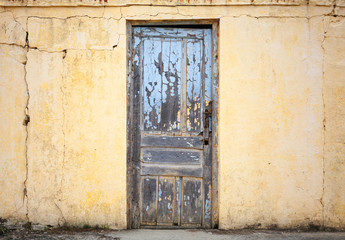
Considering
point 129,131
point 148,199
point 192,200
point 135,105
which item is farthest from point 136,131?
point 192,200

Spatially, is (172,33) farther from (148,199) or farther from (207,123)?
(148,199)

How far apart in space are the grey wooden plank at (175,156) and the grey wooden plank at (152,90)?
0.28m

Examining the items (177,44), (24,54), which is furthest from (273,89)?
(24,54)

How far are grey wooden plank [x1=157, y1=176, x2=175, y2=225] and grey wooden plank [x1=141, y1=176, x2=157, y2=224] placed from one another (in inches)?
2.3

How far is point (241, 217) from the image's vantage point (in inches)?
148

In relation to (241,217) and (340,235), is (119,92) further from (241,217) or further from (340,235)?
(340,235)

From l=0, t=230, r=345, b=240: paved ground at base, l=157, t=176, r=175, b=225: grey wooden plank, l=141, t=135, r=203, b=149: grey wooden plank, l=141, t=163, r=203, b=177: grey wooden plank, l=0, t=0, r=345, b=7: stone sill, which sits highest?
l=0, t=0, r=345, b=7: stone sill

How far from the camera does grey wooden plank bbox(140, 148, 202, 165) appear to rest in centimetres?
384

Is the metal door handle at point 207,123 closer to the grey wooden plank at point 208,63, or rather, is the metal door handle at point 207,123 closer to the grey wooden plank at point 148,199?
the grey wooden plank at point 208,63

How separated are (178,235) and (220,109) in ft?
4.68

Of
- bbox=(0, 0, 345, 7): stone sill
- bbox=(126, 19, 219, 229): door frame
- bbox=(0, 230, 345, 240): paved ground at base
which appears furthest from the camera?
bbox=(126, 19, 219, 229): door frame

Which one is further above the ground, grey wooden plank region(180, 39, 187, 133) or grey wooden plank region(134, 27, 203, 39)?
grey wooden plank region(134, 27, 203, 39)

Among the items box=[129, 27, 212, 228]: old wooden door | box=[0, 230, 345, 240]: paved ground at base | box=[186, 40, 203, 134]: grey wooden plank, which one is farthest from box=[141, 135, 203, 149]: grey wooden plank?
box=[0, 230, 345, 240]: paved ground at base

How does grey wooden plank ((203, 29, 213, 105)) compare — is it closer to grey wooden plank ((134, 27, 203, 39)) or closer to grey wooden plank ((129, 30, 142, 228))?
grey wooden plank ((134, 27, 203, 39))
